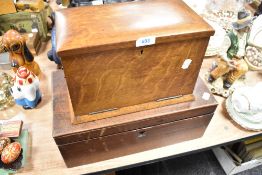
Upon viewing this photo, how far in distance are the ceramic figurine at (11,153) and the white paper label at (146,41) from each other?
0.47 meters

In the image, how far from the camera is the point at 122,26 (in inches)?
21.5

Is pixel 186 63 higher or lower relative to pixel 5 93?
higher

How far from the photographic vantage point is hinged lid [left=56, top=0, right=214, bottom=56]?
1.65 feet

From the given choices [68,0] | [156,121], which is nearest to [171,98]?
[156,121]

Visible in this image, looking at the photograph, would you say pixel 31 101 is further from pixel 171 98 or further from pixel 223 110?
pixel 223 110

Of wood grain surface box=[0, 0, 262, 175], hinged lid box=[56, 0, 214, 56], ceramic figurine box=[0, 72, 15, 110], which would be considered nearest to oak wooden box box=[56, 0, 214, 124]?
hinged lid box=[56, 0, 214, 56]

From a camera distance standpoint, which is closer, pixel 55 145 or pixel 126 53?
pixel 126 53

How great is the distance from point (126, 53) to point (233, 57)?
51 centimetres

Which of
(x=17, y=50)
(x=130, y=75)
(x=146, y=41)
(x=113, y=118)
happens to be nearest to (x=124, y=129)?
(x=113, y=118)

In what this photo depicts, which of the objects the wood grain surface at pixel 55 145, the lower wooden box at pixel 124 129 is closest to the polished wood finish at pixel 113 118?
the lower wooden box at pixel 124 129

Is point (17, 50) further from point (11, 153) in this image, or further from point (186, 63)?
point (186, 63)

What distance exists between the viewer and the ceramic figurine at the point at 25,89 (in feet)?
2.35

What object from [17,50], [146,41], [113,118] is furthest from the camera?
[17,50]

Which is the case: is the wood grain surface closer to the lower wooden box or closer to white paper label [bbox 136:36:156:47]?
the lower wooden box
